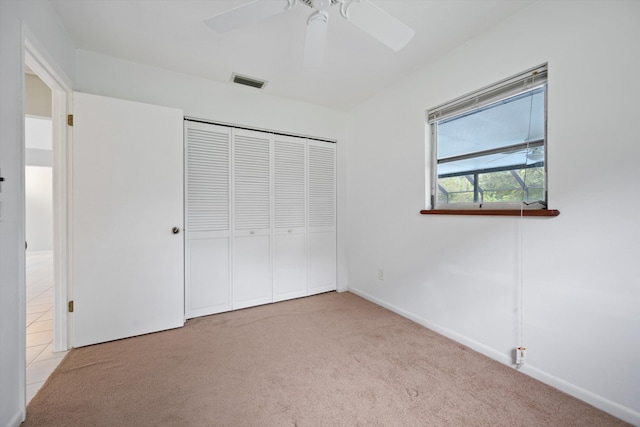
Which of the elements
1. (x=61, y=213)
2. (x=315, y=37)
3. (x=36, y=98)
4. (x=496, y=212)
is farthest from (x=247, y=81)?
(x=496, y=212)

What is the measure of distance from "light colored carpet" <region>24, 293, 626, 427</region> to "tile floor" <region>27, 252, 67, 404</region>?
3.1 inches

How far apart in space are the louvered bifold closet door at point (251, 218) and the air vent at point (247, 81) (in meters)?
0.48

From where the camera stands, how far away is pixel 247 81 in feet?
8.87

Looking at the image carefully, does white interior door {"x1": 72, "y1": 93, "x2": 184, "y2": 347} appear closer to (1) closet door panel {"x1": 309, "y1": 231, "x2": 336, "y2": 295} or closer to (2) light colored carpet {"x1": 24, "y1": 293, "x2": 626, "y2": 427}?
(2) light colored carpet {"x1": 24, "y1": 293, "x2": 626, "y2": 427}

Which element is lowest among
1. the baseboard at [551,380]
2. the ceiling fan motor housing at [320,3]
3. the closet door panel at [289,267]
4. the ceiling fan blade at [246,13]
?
the baseboard at [551,380]

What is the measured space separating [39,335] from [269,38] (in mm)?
3155

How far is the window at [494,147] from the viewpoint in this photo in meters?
1.74

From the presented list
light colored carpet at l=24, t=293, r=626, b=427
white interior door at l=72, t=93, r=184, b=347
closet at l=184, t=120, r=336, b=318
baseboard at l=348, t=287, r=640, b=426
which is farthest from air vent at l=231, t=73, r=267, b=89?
baseboard at l=348, t=287, r=640, b=426

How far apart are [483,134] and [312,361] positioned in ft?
7.14

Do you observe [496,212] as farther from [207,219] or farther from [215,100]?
[215,100]

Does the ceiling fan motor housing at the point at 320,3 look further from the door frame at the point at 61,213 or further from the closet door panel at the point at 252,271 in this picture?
the closet door panel at the point at 252,271

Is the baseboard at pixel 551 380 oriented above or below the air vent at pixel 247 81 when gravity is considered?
below

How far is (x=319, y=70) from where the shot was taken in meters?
2.49

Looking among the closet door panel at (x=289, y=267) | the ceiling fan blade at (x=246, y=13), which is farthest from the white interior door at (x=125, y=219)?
the ceiling fan blade at (x=246, y=13)
